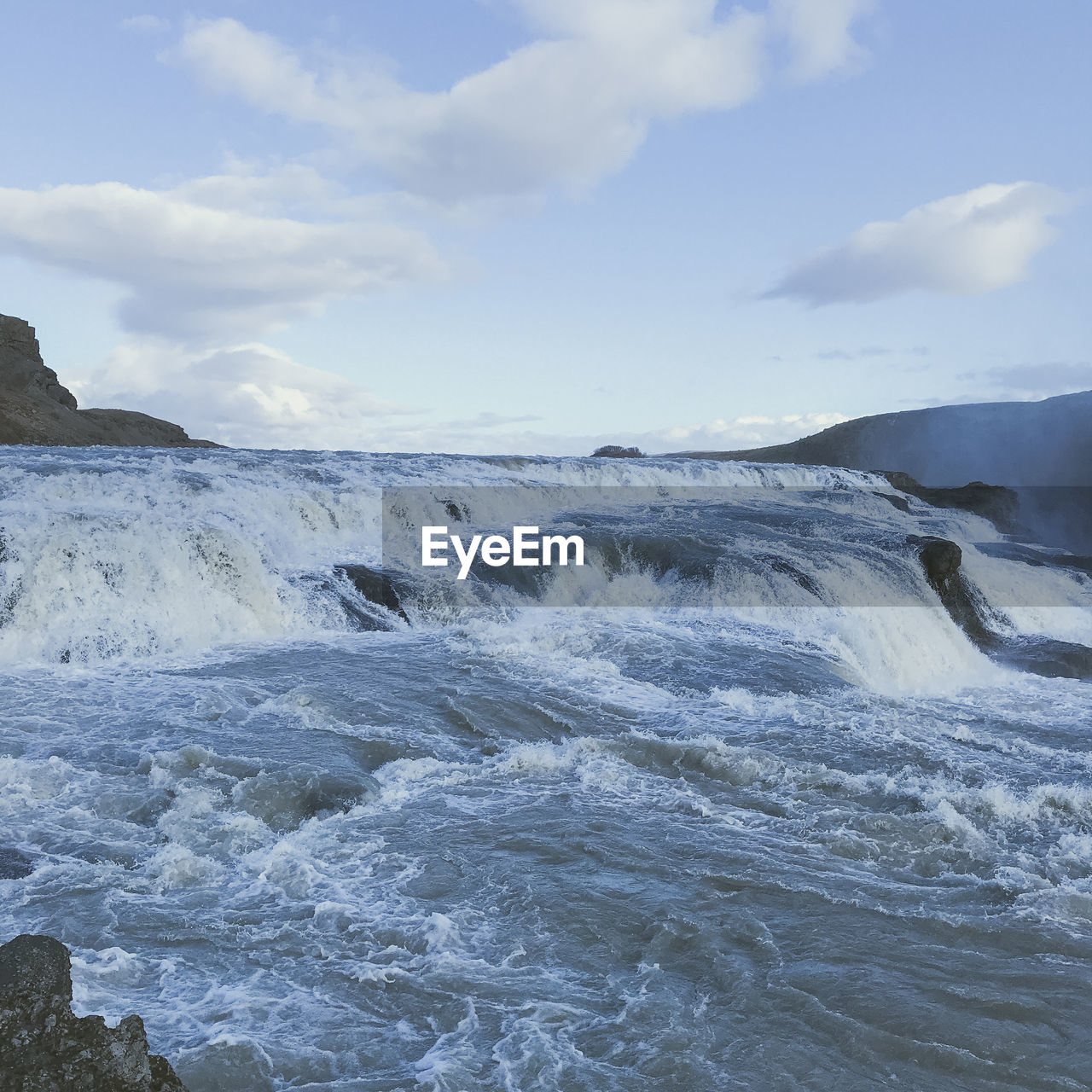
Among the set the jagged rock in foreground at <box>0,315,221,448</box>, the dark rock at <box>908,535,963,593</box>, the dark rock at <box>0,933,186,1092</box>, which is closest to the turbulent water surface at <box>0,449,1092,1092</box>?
the dark rock at <box>0,933,186,1092</box>

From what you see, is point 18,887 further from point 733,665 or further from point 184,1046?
point 733,665

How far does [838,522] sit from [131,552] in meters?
14.0

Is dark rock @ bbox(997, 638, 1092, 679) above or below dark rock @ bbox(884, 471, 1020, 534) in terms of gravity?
below

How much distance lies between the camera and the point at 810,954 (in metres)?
4.15

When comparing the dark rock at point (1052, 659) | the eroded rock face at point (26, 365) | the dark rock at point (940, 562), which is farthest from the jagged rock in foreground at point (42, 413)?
the dark rock at point (1052, 659)

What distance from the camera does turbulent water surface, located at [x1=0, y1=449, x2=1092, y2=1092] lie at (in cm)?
357

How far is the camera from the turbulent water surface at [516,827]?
3.57 metres

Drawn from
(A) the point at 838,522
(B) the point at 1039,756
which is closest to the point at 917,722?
(B) the point at 1039,756

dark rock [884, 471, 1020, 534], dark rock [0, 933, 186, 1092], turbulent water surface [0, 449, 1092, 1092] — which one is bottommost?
turbulent water surface [0, 449, 1092, 1092]

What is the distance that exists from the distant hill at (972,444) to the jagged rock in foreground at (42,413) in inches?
1328

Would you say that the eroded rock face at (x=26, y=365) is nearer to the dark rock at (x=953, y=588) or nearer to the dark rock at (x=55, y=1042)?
the dark rock at (x=953, y=588)

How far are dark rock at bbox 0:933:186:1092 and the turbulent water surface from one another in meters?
0.95

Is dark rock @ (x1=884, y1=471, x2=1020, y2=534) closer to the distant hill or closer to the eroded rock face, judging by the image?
the distant hill

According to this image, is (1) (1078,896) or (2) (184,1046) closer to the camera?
(2) (184,1046)
